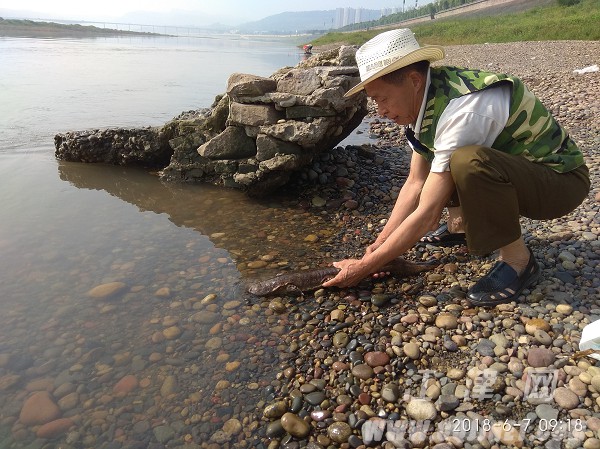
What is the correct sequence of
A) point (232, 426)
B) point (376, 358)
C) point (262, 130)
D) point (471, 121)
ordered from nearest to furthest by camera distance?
point (232, 426)
point (471, 121)
point (376, 358)
point (262, 130)

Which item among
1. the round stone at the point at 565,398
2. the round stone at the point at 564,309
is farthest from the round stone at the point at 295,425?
the round stone at the point at 564,309

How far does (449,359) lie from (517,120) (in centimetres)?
156

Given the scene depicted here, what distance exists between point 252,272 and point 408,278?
1447 mm

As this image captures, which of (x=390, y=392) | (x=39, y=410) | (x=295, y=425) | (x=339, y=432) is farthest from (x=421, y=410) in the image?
(x=39, y=410)

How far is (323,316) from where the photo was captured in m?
3.46

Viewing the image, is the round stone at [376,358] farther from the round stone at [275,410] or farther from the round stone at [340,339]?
the round stone at [275,410]

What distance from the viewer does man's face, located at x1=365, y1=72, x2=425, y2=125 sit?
2.81 m

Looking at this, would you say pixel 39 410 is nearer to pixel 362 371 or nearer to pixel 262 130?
pixel 362 371

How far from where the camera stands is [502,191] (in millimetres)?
A: 2805

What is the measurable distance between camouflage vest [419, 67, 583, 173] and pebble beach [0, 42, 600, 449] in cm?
98

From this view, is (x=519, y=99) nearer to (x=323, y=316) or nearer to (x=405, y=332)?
(x=405, y=332)

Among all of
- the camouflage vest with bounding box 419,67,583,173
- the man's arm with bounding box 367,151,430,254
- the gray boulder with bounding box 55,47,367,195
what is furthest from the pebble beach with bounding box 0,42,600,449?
the gray boulder with bounding box 55,47,367,195

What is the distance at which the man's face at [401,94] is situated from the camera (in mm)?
2807

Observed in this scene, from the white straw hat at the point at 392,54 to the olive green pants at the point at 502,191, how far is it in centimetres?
62
